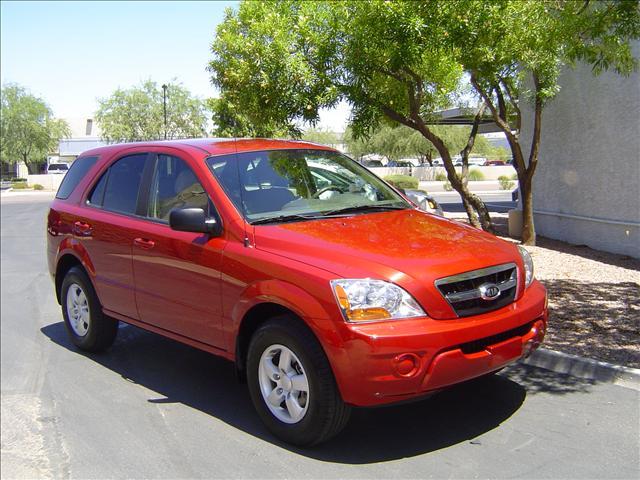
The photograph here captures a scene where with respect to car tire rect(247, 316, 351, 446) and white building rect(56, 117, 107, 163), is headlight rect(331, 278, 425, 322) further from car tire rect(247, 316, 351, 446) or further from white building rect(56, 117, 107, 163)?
white building rect(56, 117, 107, 163)

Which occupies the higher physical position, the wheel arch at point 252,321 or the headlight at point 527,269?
the headlight at point 527,269

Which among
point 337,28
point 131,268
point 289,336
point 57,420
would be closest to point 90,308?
point 131,268

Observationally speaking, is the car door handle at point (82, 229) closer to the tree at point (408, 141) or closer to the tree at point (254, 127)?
the tree at point (254, 127)

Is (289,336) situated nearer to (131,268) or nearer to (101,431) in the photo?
(101,431)

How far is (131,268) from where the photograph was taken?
18.1ft

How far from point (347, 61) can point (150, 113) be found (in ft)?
150

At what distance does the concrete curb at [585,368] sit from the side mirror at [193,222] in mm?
2910

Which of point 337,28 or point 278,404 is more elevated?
point 337,28

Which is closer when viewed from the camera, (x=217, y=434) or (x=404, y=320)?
(x=404, y=320)

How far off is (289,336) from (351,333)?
0.50 m

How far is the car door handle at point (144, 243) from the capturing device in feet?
17.3

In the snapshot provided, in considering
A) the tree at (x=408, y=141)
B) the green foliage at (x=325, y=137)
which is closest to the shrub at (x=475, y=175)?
the tree at (x=408, y=141)

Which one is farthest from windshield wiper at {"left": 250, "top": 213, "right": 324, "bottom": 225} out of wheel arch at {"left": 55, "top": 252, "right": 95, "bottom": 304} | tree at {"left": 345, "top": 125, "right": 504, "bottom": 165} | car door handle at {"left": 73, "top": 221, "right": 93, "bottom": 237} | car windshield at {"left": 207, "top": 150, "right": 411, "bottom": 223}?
tree at {"left": 345, "top": 125, "right": 504, "bottom": 165}

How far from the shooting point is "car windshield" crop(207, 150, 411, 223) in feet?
16.0
